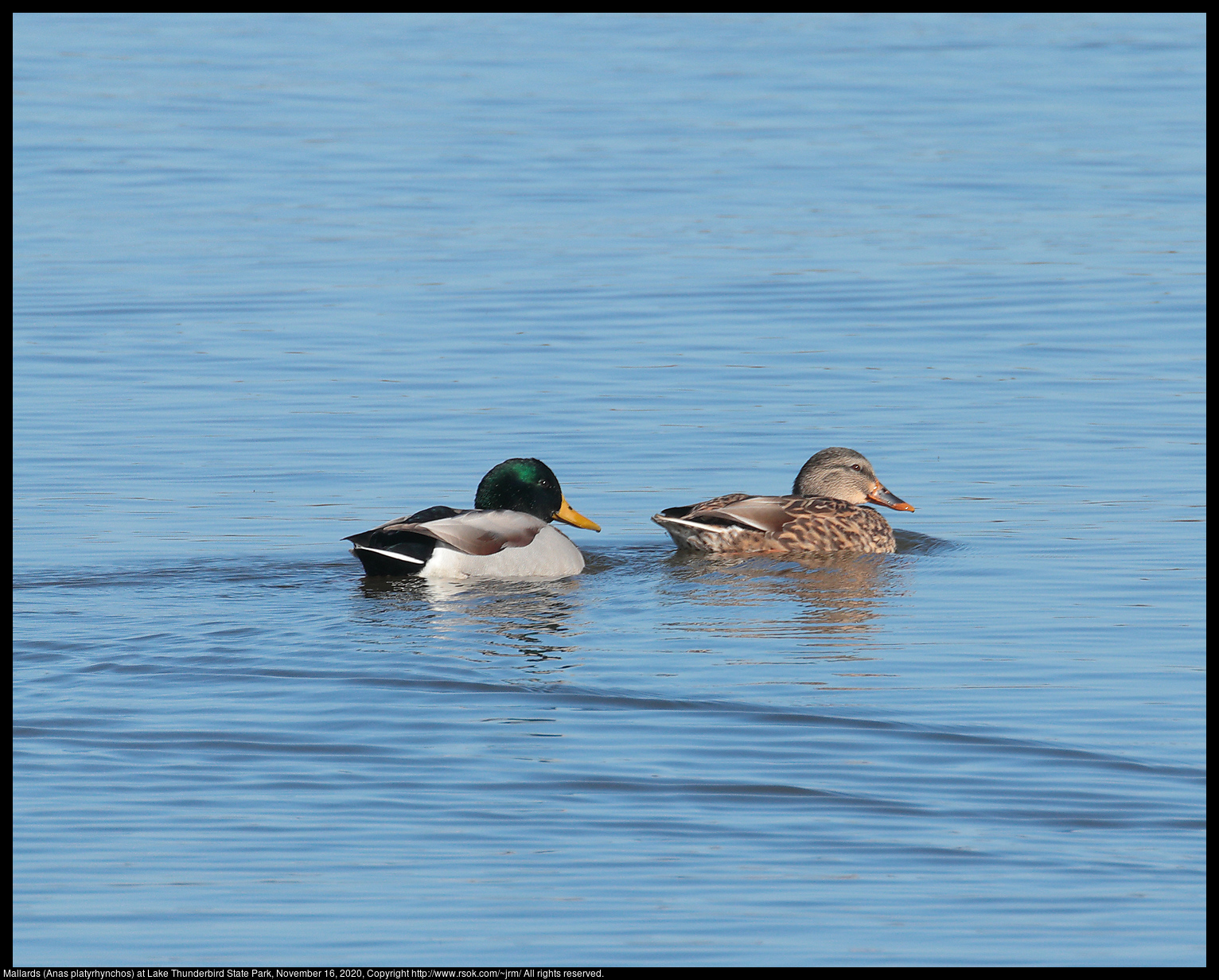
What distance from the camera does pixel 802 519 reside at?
38.2 feet

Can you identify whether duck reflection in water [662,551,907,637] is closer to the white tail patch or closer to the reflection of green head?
the reflection of green head

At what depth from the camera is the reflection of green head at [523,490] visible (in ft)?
37.7

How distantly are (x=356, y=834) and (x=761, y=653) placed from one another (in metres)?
2.85

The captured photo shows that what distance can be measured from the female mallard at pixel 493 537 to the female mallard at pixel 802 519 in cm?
58

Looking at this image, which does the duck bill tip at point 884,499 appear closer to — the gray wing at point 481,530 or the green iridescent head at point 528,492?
the green iridescent head at point 528,492

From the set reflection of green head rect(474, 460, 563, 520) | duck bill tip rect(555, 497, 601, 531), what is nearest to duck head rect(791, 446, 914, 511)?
duck bill tip rect(555, 497, 601, 531)

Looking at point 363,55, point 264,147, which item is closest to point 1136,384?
point 264,147

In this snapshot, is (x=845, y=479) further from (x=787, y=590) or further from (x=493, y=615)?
(x=493, y=615)

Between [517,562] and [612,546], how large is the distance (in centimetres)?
95

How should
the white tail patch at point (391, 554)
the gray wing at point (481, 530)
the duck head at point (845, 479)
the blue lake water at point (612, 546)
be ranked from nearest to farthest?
the blue lake water at point (612, 546) → the white tail patch at point (391, 554) → the gray wing at point (481, 530) → the duck head at point (845, 479)

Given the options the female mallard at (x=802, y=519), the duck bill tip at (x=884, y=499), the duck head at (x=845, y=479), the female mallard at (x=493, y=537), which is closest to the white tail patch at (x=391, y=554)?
the female mallard at (x=493, y=537)

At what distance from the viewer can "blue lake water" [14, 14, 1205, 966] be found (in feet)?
20.1

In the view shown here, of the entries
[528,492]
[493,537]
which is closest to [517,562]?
[493,537]

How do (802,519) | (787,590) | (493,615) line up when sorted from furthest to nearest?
(802,519) → (787,590) → (493,615)
